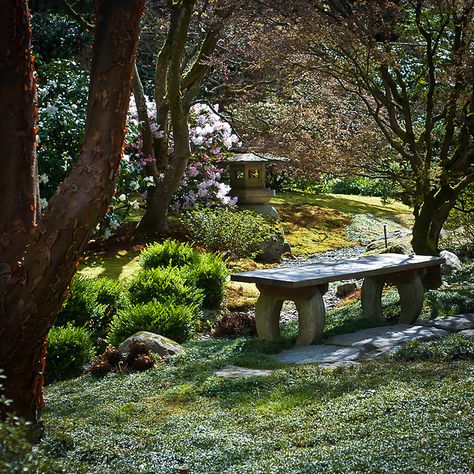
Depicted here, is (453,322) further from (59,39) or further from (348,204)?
(348,204)

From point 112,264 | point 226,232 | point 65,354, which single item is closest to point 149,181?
point 226,232

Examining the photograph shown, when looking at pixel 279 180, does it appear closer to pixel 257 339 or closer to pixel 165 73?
pixel 165 73

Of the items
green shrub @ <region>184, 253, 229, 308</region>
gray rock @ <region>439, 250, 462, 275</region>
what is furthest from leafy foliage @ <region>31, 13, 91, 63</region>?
gray rock @ <region>439, 250, 462, 275</region>

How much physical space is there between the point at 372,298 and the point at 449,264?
3387 millimetres

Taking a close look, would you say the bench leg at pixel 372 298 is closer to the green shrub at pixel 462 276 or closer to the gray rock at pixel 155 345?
the gray rock at pixel 155 345

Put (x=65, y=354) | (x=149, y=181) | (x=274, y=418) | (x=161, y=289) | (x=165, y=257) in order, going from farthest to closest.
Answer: (x=149, y=181), (x=165, y=257), (x=161, y=289), (x=65, y=354), (x=274, y=418)

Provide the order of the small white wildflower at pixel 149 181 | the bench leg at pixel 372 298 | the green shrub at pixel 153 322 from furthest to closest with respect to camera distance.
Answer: the small white wildflower at pixel 149 181 < the bench leg at pixel 372 298 < the green shrub at pixel 153 322

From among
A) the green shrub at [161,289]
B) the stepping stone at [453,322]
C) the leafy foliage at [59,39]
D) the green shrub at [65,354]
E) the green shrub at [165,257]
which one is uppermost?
the leafy foliage at [59,39]

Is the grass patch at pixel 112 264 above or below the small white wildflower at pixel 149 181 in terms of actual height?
below

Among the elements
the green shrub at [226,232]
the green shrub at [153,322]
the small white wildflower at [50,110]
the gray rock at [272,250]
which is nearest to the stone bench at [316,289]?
the green shrub at [153,322]

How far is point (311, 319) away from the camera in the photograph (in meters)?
7.88

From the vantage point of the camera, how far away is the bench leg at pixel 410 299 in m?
8.80

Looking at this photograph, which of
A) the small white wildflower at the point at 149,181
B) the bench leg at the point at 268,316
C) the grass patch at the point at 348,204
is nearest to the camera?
the bench leg at the point at 268,316

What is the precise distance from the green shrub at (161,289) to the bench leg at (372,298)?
76.0 inches
